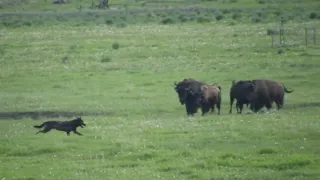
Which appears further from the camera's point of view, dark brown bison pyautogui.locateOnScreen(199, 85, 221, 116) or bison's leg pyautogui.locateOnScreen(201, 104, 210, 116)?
bison's leg pyautogui.locateOnScreen(201, 104, 210, 116)

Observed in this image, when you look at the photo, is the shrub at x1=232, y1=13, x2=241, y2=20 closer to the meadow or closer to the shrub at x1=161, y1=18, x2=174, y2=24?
the shrub at x1=161, y1=18, x2=174, y2=24

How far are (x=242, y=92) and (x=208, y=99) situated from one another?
47.8 inches

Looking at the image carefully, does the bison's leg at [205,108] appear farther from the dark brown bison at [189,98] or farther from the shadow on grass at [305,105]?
the shadow on grass at [305,105]

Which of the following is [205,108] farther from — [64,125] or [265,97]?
[64,125]

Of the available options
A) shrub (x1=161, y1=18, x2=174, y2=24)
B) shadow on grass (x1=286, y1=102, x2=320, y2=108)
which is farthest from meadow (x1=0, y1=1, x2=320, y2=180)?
shrub (x1=161, y1=18, x2=174, y2=24)

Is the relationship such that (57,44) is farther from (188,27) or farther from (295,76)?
(295,76)

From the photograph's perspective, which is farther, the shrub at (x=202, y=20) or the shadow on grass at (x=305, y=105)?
the shrub at (x=202, y=20)

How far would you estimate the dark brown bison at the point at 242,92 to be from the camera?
30.7 m

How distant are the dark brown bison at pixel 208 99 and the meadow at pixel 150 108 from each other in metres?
0.83

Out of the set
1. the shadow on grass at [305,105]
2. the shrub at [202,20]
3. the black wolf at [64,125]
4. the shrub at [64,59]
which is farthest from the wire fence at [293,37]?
the black wolf at [64,125]

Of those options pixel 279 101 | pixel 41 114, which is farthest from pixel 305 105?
pixel 41 114

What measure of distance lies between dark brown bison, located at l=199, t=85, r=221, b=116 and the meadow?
2.74ft

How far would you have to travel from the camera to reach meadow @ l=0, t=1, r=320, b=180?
19656 mm

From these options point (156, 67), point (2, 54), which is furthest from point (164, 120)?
point (2, 54)
